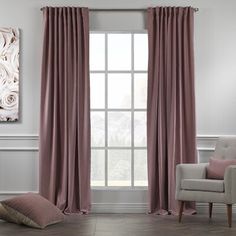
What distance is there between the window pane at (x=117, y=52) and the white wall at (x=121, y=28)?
151 mm

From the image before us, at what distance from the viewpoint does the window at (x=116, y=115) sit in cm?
643

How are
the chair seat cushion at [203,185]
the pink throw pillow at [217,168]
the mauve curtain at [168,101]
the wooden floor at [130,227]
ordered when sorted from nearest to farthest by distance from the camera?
the wooden floor at [130,227], the chair seat cushion at [203,185], the pink throw pillow at [217,168], the mauve curtain at [168,101]

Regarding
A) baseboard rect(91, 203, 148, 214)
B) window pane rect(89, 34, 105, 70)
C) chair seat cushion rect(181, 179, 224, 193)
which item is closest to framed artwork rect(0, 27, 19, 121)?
window pane rect(89, 34, 105, 70)

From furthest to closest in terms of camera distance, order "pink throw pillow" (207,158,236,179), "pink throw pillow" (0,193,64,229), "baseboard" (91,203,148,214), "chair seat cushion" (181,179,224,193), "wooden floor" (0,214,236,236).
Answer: "baseboard" (91,203,148,214)
"pink throw pillow" (207,158,236,179)
"chair seat cushion" (181,179,224,193)
"pink throw pillow" (0,193,64,229)
"wooden floor" (0,214,236,236)

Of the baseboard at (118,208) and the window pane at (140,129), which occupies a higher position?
the window pane at (140,129)

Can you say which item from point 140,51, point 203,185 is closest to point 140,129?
point 140,51

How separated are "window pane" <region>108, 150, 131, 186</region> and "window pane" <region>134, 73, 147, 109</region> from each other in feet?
1.99

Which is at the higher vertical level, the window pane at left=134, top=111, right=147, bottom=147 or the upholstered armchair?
the window pane at left=134, top=111, right=147, bottom=147

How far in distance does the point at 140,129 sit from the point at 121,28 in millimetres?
1210

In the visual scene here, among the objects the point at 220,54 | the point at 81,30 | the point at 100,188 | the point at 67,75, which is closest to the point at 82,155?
the point at 100,188

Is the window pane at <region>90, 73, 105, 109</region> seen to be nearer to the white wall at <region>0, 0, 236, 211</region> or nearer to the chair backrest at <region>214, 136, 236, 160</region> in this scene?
the white wall at <region>0, 0, 236, 211</region>

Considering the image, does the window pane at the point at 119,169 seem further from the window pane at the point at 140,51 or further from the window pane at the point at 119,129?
the window pane at the point at 140,51

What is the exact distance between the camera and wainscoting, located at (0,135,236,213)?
6293 mm

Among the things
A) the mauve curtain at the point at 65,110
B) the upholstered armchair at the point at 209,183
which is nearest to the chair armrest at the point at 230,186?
the upholstered armchair at the point at 209,183
